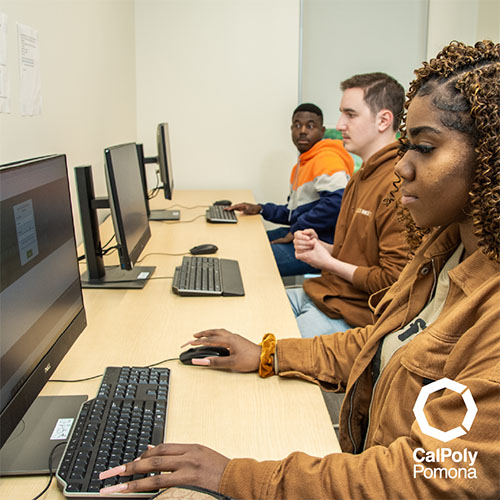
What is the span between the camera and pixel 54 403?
3.45 feet

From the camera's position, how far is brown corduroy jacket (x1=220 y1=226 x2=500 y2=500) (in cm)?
72

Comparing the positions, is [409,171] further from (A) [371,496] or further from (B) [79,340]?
→ (B) [79,340]

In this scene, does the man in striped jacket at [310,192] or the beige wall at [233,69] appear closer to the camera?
the man in striped jacket at [310,192]

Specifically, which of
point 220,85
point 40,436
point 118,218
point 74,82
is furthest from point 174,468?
point 220,85

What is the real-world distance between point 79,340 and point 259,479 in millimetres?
687

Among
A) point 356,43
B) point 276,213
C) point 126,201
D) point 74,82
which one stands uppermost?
point 356,43

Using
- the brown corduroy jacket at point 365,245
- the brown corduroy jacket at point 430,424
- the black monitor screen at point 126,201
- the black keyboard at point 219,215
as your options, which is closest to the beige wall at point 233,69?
the black keyboard at point 219,215

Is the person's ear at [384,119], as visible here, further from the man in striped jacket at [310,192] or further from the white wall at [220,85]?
the white wall at [220,85]

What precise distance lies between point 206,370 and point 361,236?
95 cm

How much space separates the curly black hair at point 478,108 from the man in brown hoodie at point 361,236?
896 mm

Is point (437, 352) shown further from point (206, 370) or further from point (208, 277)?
point (208, 277)

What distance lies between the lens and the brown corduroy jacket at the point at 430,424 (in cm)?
72

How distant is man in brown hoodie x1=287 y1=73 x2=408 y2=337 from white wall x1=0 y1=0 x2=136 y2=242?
0.97 meters

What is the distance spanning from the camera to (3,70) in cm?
158
